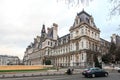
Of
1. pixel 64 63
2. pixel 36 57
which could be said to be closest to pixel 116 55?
pixel 64 63

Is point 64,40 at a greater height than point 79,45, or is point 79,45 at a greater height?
point 64,40

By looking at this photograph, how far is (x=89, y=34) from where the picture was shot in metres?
73.1

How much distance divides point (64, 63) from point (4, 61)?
125 metres

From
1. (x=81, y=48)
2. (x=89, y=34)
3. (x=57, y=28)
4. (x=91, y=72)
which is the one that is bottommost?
(x=91, y=72)

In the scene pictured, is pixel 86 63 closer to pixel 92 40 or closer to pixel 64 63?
pixel 92 40

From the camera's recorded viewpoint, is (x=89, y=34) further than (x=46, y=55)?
No

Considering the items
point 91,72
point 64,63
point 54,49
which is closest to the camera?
point 91,72

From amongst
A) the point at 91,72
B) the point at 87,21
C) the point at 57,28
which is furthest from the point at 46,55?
the point at 91,72

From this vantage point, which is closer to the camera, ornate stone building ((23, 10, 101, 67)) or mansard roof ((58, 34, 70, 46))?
ornate stone building ((23, 10, 101, 67))

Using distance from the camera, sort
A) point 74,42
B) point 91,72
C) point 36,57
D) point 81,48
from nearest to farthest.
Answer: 1. point 91,72
2. point 81,48
3. point 74,42
4. point 36,57

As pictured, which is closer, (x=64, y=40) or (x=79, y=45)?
(x=79, y=45)

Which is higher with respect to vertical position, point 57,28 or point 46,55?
point 57,28

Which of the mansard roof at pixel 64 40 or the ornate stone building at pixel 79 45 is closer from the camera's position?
the ornate stone building at pixel 79 45

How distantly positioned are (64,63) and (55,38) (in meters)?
18.6
